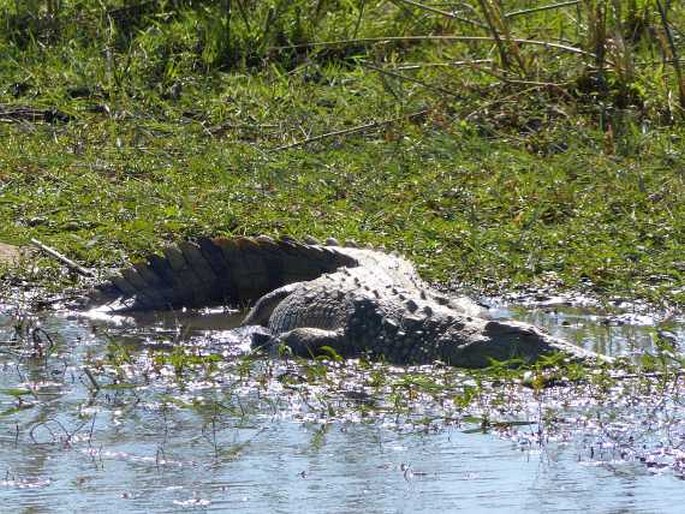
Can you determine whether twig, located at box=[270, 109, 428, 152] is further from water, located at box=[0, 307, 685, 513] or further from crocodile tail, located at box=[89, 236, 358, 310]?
water, located at box=[0, 307, 685, 513]

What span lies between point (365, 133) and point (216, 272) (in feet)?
7.50

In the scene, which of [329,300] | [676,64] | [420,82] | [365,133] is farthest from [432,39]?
[329,300]

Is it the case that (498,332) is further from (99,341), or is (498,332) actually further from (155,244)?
(155,244)

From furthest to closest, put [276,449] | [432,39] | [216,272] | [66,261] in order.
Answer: [432,39] → [66,261] → [216,272] → [276,449]

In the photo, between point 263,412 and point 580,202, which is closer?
→ point 263,412

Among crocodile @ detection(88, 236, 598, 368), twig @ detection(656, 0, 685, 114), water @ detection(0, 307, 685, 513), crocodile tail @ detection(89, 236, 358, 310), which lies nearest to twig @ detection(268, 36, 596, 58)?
twig @ detection(656, 0, 685, 114)

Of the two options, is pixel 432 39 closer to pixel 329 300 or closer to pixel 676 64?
pixel 676 64

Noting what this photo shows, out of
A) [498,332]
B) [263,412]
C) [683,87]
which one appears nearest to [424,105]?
[683,87]

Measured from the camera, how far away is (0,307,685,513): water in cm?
372

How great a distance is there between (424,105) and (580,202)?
1631 mm

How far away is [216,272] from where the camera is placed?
624cm

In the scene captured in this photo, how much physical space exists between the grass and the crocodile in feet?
1.48

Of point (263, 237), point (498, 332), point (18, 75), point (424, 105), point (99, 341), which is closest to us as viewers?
point (498, 332)

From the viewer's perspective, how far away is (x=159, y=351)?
5332 millimetres
